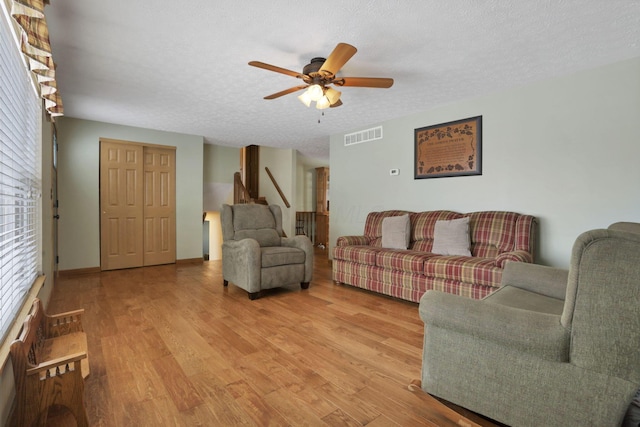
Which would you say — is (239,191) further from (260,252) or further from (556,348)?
(556,348)

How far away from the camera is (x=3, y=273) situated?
1316 millimetres

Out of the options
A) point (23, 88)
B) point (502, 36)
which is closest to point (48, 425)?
point (23, 88)

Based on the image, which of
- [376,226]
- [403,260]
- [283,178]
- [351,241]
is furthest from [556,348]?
[283,178]

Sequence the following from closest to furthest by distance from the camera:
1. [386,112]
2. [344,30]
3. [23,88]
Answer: [23,88]
[344,30]
[386,112]

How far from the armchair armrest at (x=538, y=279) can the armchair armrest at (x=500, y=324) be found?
90 cm

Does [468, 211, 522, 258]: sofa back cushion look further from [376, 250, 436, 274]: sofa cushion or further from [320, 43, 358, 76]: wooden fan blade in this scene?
[320, 43, 358, 76]: wooden fan blade

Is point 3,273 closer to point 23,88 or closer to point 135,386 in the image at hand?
point 135,386

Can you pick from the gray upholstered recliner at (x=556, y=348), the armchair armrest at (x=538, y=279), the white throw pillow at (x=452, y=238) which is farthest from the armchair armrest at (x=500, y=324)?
the white throw pillow at (x=452, y=238)

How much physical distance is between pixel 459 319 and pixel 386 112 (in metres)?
3.32

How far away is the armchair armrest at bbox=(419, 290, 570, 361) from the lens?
105 centimetres

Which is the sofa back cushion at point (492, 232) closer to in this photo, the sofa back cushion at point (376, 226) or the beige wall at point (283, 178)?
the sofa back cushion at point (376, 226)

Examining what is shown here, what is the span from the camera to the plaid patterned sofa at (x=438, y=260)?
8.89ft

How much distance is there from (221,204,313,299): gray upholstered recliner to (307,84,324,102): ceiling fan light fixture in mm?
1641

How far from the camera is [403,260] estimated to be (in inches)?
126
